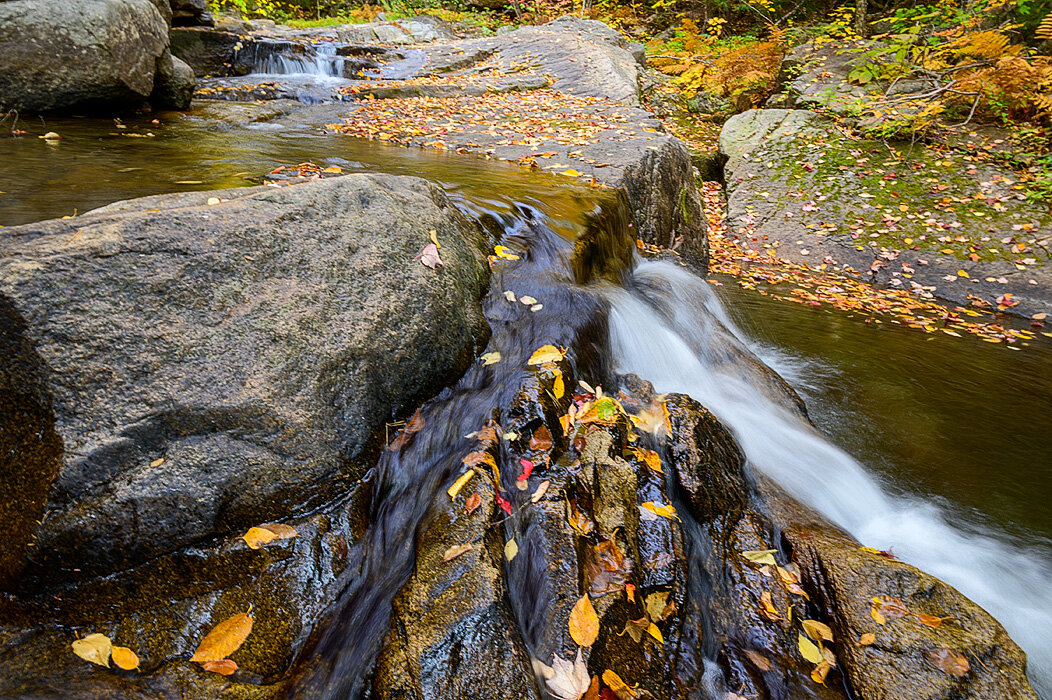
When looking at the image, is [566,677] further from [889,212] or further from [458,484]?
[889,212]

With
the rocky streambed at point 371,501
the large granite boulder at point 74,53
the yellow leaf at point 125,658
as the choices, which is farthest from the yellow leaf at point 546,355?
the large granite boulder at point 74,53

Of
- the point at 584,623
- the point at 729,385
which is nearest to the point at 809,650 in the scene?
the point at 584,623

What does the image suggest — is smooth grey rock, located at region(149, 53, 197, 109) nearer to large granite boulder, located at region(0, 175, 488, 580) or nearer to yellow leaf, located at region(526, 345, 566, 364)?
large granite boulder, located at region(0, 175, 488, 580)

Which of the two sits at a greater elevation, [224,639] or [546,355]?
[546,355]

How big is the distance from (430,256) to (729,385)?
2480mm

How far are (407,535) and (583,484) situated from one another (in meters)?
0.78

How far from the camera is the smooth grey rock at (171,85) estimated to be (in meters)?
6.57

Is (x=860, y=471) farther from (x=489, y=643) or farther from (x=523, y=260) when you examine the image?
(x=489, y=643)

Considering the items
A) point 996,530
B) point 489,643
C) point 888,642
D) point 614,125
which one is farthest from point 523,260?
point 614,125

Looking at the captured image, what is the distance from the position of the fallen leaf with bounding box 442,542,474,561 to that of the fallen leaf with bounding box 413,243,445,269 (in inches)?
58.6

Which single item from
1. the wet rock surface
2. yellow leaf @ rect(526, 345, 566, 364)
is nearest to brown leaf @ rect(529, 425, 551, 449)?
yellow leaf @ rect(526, 345, 566, 364)

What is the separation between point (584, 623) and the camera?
1835mm

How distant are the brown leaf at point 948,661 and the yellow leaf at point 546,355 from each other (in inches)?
80.1

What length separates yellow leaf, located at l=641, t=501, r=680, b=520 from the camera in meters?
2.35
